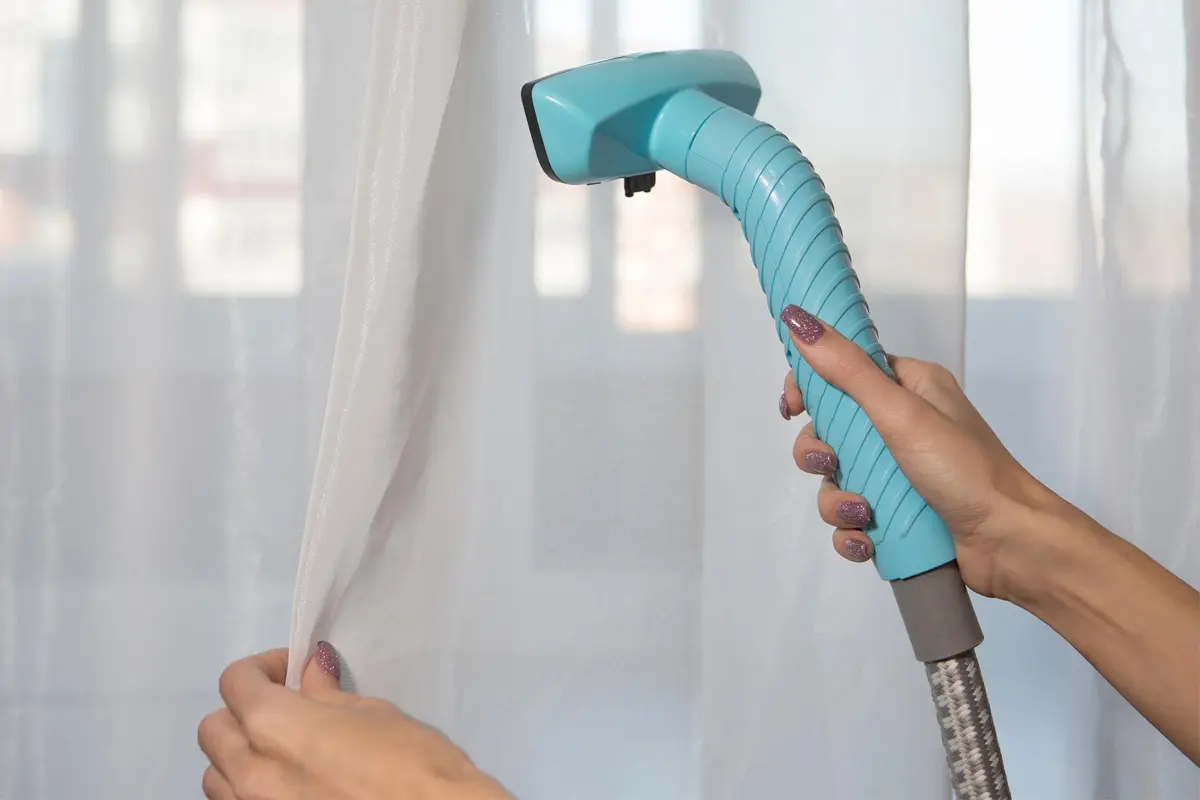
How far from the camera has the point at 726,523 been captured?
2.51 feet

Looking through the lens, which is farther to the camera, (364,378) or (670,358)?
(670,358)

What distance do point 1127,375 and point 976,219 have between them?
17cm

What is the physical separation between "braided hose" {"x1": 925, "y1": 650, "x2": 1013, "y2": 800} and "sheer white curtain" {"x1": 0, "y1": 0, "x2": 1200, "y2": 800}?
183 mm

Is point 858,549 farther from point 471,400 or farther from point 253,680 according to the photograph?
point 253,680

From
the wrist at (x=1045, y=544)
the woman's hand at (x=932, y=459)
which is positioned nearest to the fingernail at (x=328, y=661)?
the woman's hand at (x=932, y=459)

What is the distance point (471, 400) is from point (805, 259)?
0.26 metres

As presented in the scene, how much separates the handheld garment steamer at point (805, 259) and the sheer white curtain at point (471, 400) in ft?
0.44

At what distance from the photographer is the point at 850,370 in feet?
1.96

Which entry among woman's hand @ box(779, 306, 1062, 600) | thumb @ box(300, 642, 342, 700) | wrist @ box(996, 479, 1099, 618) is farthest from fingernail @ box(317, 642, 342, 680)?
wrist @ box(996, 479, 1099, 618)

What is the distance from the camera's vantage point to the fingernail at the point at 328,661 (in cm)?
67

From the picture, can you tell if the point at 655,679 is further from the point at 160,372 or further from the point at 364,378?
the point at 160,372

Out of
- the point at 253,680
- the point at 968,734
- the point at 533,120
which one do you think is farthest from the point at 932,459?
the point at 253,680

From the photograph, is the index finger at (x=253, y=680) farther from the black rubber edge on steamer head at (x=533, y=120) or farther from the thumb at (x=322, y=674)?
the black rubber edge on steamer head at (x=533, y=120)

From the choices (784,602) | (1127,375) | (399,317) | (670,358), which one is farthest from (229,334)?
(1127,375)
